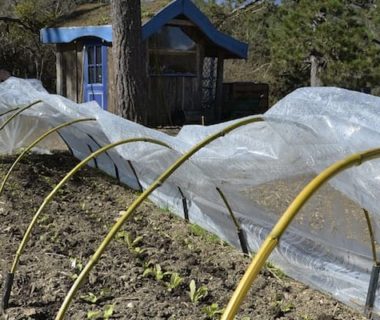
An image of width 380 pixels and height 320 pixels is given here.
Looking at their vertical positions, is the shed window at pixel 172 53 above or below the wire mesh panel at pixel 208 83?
above

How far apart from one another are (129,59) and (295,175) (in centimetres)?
438

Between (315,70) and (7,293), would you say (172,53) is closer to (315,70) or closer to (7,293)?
(315,70)

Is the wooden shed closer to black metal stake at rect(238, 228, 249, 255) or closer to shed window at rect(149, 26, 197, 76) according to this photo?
shed window at rect(149, 26, 197, 76)

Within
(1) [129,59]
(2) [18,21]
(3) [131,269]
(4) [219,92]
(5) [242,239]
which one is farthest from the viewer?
(2) [18,21]

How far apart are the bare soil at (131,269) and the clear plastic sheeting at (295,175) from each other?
0.17 meters

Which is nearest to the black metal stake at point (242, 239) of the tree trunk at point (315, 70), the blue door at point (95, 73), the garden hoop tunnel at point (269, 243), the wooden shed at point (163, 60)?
the garden hoop tunnel at point (269, 243)

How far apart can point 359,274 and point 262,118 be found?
1.51 metres

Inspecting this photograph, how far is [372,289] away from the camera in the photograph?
11.7ft

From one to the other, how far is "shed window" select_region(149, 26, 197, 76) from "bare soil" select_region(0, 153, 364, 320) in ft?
22.8

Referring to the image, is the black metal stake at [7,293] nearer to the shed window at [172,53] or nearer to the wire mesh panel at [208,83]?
the shed window at [172,53]

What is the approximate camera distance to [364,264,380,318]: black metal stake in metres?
3.53

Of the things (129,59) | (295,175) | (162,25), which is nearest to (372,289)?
(295,175)

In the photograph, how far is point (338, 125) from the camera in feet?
8.52

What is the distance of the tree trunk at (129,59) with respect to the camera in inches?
276
